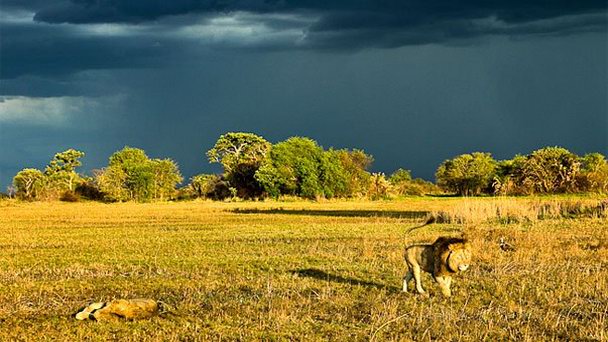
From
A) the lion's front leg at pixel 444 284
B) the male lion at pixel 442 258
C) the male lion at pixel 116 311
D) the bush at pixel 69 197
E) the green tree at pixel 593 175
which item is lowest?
the male lion at pixel 116 311

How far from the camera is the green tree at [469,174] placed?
89812 millimetres

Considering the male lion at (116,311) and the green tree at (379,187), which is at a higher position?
the green tree at (379,187)

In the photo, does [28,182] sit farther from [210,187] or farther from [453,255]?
[453,255]

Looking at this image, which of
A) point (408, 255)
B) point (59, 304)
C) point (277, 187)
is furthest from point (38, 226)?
point (277, 187)

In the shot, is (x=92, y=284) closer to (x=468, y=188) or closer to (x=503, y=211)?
(x=503, y=211)

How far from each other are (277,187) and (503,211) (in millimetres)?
43058

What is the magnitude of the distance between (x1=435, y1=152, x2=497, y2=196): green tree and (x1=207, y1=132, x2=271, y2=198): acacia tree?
25.6m

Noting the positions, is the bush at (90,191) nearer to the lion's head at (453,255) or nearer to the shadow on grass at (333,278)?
the shadow on grass at (333,278)

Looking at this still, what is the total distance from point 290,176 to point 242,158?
17595mm

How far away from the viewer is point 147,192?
83688 mm

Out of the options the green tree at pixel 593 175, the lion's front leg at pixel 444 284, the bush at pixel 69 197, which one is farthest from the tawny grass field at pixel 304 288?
the bush at pixel 69 197

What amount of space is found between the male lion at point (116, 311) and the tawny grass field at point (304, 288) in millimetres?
229

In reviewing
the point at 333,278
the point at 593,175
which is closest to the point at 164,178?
the point at 593,175

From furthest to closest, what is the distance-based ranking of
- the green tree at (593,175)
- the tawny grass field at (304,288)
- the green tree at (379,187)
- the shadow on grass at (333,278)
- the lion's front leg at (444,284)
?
1. the green tree at (379,187)
2. the green tree at (593,175)
3. the shadow on grass at (333,278)
4. the lion's front leg at (444,284)
5. the tawny grass field at (304,288)
